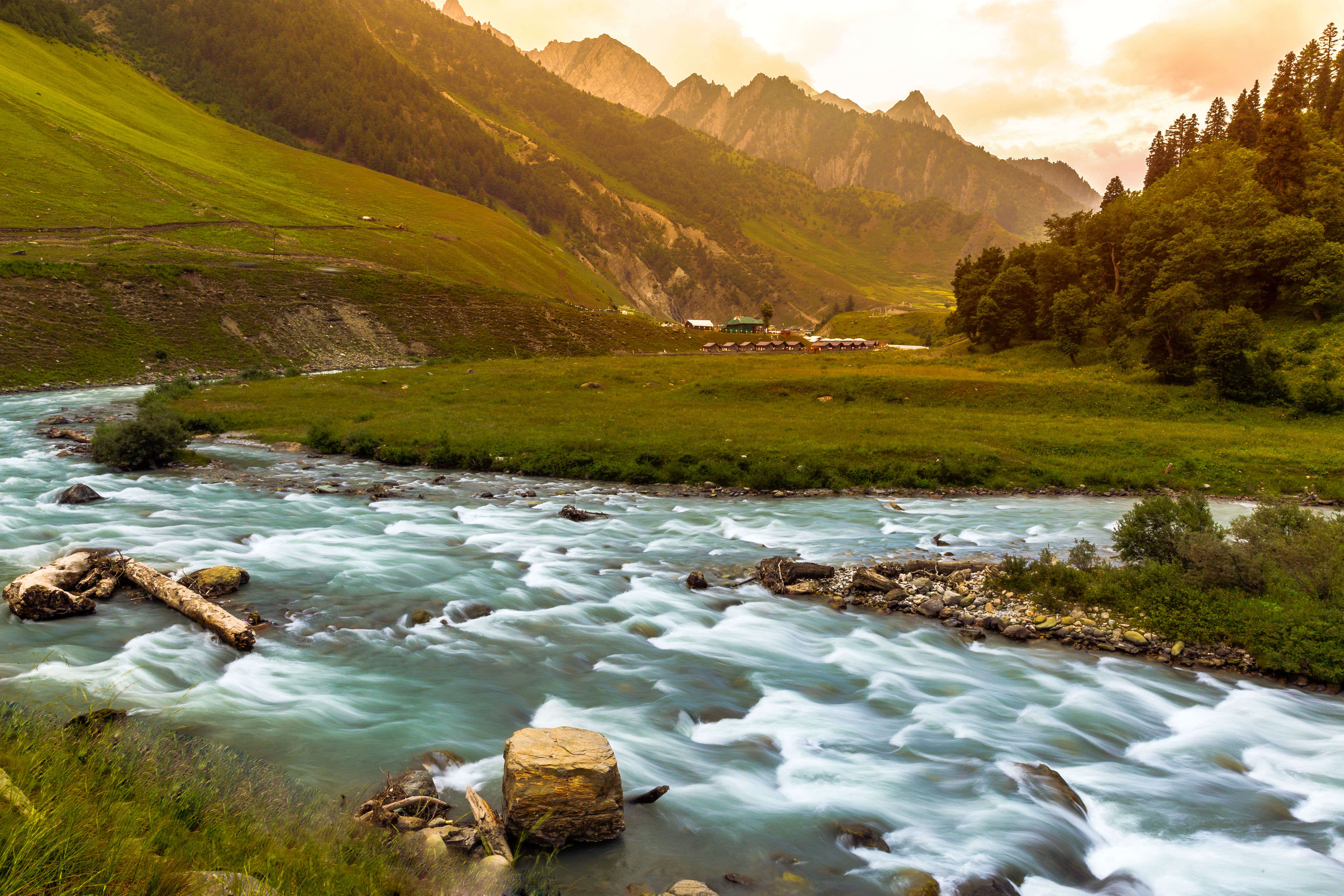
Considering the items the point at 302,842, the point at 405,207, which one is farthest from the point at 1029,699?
the point at 405,207

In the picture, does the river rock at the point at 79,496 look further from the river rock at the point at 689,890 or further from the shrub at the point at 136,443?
the river rock at the point at 689,890

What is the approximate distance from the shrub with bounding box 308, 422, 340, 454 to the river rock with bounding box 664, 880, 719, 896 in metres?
31.4

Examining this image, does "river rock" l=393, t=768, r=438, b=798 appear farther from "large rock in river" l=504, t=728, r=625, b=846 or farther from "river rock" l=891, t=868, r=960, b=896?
"river rock" l=891, t=868, r=960, b=896

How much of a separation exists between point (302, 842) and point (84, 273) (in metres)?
83.0

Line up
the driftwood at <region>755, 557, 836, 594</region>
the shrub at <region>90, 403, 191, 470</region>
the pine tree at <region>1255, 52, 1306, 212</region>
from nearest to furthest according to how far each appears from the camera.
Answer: the driftwood at <region>755, 557, 836, 594</region> → the shrub at <region>90, 403, 191, 470</region> → the pine tree at <region>1255, 52, 1306, 212</region>

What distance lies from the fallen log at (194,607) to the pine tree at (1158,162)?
425 feet

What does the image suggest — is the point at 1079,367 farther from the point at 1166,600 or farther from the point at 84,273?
the point at 84,273

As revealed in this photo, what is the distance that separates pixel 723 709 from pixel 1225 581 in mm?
12284

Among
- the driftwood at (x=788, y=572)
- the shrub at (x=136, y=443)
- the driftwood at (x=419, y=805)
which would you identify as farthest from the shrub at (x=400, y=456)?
the driftwood at (x=419, y=805)

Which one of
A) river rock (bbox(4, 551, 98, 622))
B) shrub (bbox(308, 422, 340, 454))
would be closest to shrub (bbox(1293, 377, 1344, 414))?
shrub (bbox(308, 422, 340, 454))

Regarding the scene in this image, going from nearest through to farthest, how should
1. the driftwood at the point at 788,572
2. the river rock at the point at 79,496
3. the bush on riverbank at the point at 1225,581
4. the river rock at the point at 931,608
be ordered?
the bush on riverbank at the point at 1225,581 → the river rock at the point at 931,608 → the driftwood at the point at 788,572 → the river rock at the point at 79,496

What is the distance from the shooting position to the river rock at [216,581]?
14.0 meters

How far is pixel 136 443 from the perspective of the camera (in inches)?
1041

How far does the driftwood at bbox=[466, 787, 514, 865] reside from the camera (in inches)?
267
